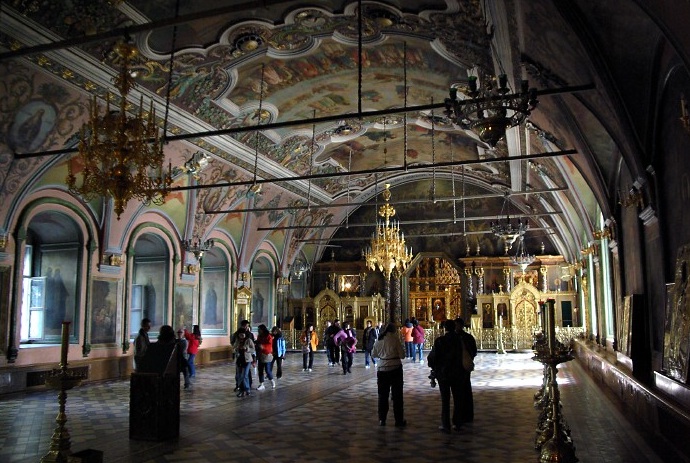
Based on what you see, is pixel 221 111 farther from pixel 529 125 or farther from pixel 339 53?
pixel 529 125

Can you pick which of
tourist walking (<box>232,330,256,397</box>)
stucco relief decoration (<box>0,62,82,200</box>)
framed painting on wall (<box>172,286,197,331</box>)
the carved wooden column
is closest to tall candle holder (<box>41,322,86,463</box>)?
tourist walking (<box>232,330,256,397</box>)

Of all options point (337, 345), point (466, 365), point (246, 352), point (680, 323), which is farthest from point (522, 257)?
point (680, 323)

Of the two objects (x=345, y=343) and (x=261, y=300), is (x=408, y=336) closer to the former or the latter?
(x=345, y=343)

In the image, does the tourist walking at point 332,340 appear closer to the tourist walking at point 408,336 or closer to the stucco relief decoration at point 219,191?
the tourist walking at point 408,336

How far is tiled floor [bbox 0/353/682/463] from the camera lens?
21.5ft

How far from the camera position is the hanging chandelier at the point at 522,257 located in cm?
2225

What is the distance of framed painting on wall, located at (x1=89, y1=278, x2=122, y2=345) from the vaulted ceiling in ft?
10.8

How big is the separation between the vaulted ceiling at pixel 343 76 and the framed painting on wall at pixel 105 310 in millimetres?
3294

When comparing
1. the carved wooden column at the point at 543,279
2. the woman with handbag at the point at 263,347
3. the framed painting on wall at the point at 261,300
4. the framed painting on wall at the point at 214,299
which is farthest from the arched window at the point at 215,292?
the carved wooden column at the point at 543,279

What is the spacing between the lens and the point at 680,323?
6066mm

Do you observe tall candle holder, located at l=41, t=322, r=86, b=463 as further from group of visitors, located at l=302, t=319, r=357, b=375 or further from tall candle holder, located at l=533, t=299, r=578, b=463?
group of visitors, located at l=302, t=319, r=357, b=375

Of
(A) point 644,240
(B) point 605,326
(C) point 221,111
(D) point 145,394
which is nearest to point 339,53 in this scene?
(C) point 221,111

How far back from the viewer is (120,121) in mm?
7957

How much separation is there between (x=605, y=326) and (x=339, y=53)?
884cm
